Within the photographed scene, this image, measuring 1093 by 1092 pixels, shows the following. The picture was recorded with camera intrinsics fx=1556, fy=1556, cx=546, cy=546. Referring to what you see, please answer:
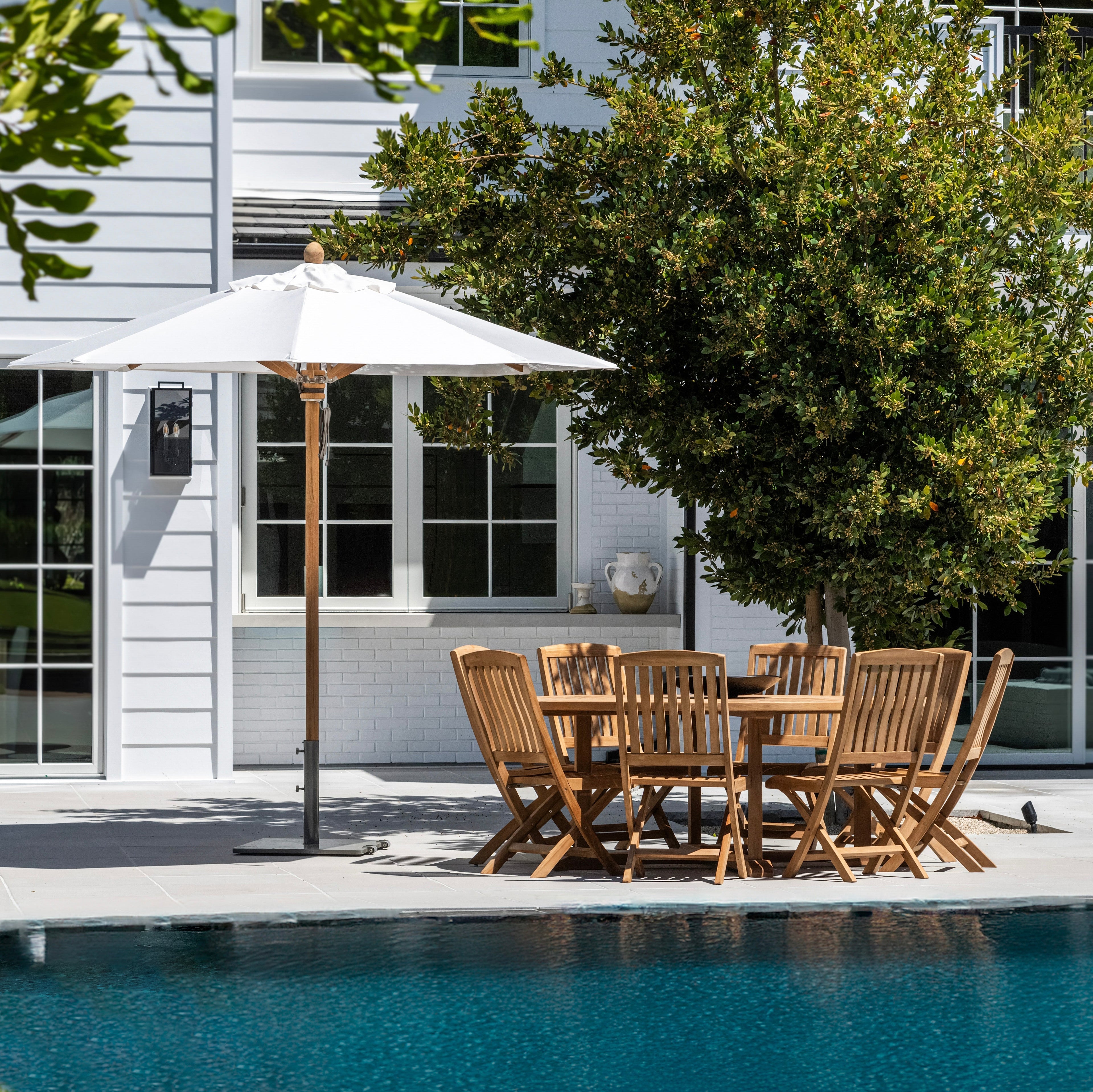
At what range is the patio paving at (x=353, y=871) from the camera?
5.86 meters

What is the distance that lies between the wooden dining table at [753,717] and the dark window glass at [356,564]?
444cm

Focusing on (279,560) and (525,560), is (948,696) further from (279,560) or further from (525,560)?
(279,560)

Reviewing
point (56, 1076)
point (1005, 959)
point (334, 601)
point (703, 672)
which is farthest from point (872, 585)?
point (334, 601)

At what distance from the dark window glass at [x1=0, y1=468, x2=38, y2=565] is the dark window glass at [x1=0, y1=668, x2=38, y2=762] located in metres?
0.73

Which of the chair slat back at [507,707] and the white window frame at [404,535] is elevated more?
the white window frame at [404,535]

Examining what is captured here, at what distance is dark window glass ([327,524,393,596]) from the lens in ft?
37.0

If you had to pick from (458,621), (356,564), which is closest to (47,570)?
(356,564)

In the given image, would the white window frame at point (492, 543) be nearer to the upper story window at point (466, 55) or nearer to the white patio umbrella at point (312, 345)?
the upper story window at point (466, 55)

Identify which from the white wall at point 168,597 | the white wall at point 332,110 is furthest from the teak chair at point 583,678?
the white wall at point 332,110

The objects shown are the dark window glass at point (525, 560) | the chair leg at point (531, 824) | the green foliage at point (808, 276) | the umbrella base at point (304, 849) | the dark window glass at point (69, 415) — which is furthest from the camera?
the dark window glass at point (525, 560)

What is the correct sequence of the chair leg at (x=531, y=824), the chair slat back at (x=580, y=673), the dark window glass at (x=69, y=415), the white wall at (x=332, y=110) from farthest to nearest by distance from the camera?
the white wall at (x=332, y=110), the dark window glass at (x=69, y=415), the chair slat back at (x=580, y=673), the chair leg at (x=531, y=824)

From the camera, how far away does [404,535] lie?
1130cm

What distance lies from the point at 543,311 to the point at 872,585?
2.03 m

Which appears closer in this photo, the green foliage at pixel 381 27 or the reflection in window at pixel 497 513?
the green foliage at pixel 381 27
